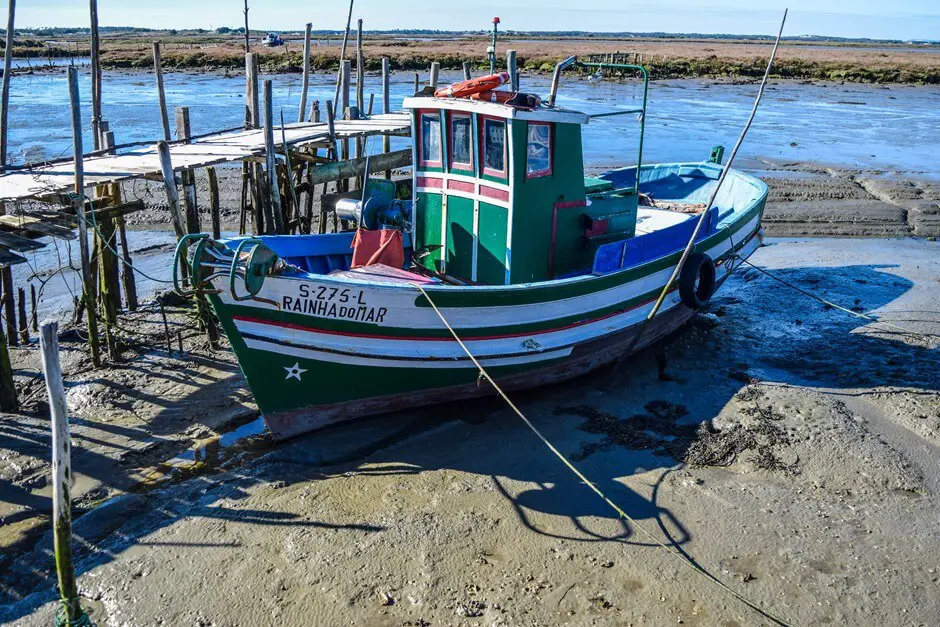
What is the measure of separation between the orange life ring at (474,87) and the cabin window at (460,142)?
262 millimetres

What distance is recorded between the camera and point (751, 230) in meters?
12.6

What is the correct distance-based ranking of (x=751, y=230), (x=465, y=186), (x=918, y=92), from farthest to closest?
(x=918, y=92), (x=751, y=230), (x=465, y=186)

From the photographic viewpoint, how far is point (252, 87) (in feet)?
43.2

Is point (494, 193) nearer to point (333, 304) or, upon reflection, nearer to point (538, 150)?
point (538, 150)

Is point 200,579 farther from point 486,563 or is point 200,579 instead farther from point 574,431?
point 574,431

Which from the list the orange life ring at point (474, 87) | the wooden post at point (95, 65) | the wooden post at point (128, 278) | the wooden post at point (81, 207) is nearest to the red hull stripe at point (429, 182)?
the orange life ring at point (474, 87)

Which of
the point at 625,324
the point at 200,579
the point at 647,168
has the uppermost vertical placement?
Answer: the point at 647,168

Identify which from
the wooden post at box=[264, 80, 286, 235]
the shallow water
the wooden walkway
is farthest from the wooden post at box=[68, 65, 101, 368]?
the shallow water

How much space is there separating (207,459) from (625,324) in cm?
529

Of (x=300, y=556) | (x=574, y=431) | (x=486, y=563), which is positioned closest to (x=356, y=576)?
(x=300, y=556)

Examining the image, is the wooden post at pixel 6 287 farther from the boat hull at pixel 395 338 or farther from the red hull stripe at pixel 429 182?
the red hull stripe at pixel 429 182

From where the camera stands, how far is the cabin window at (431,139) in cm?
942

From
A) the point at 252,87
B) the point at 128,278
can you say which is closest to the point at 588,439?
the point at 128,278

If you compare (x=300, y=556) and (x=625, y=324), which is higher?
(x=625, y=324)
